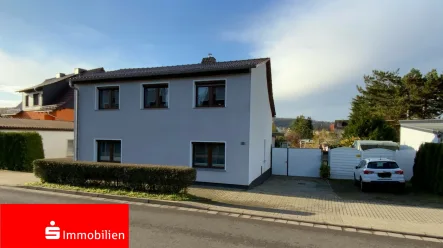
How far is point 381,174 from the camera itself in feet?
38.3

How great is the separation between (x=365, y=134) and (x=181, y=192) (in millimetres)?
23696

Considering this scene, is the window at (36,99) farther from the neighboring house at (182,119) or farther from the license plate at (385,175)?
the license plate at (385,175)

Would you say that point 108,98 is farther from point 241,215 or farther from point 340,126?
point 340,126

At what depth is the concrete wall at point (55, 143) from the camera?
2039cm

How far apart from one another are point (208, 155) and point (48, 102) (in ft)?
92.3

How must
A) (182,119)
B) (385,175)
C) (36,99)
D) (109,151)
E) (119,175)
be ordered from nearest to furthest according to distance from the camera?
1. (119,175)
2. (385,175)
3. (182,119)
4. (109,151)
5. (36,99)

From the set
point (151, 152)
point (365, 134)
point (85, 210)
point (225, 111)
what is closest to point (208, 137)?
point (225, 111)

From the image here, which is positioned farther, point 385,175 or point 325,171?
point 325,171

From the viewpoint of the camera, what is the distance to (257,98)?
43.7 feet

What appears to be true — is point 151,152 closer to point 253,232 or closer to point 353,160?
point 253,232

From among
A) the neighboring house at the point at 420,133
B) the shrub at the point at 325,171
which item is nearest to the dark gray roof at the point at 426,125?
the neighboring house at the point at 420,133

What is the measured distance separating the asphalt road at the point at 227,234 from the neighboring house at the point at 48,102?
27903mm

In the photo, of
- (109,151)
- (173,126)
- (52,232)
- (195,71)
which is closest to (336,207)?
(173,126)

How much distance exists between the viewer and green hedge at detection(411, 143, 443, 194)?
38.0 feet
